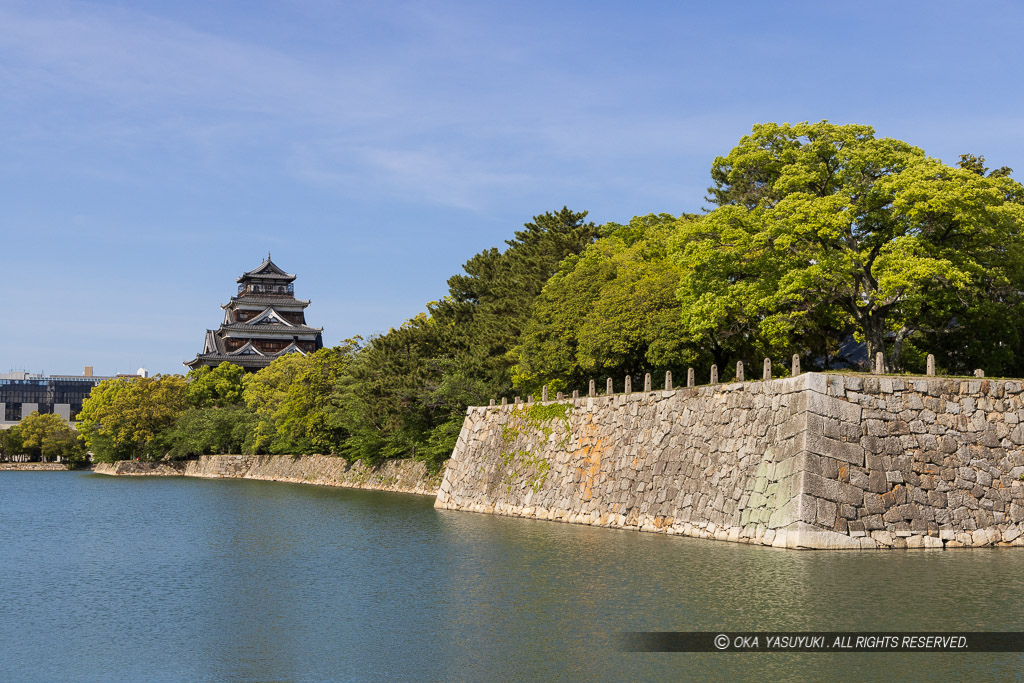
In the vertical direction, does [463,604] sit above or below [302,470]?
above

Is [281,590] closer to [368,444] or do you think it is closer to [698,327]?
[698,327]

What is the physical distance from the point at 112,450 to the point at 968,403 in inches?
2666

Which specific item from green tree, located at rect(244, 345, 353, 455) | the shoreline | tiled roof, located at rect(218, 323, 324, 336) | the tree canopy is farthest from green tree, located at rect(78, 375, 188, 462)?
the tree canopy

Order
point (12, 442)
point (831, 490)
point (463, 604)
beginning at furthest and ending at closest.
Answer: point (12, 442) < point (831, 490) < point (463, 604)

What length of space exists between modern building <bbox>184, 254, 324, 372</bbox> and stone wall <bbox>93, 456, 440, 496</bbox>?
1723 centimetres

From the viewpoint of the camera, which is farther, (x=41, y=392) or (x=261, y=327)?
(x=41, y=392)

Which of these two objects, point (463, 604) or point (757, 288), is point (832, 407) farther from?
point (463, 604)

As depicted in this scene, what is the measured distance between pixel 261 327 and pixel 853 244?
76.0m

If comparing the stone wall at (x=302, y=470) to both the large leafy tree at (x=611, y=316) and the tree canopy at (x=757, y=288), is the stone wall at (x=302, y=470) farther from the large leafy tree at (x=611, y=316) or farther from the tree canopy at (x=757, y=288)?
the large leafy tree at (x=611, y=316)

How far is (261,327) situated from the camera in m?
93.5

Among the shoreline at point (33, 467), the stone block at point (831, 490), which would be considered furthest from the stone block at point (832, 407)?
the shoreline at point (33, 467)

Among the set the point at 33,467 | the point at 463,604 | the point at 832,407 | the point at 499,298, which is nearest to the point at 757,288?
the point at 832,407


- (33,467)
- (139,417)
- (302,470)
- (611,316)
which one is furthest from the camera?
(33,467)

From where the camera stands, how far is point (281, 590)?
18359mm
